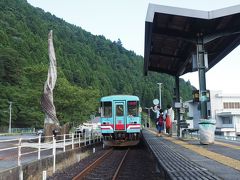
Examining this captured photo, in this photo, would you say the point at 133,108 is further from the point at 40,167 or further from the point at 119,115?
the point at 40,167

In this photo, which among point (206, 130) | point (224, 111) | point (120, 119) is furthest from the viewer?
point (224, 111)

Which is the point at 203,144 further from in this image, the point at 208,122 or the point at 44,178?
the point at 44,178

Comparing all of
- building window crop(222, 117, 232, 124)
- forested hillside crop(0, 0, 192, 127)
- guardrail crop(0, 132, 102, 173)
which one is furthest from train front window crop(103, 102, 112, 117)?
building window crop(222, 117, 232, 124)

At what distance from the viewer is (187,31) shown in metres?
18.4

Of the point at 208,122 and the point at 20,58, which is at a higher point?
the point at 20,58

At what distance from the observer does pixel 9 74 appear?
84688 mm

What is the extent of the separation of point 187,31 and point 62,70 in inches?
3016

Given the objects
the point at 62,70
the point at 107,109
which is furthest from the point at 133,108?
the point at 62,70

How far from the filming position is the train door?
73.5 feet

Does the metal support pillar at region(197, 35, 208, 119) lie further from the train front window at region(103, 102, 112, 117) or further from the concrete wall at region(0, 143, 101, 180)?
the train front window at region(103, 102, 112, 117)

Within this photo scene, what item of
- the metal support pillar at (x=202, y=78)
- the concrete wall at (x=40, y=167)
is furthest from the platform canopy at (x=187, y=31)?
the concrete wall at (x=40, y=167)

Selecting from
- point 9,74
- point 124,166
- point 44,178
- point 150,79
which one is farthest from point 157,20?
point 150,79

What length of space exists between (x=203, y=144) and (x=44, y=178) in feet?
27.6

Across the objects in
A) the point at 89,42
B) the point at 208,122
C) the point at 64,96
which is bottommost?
the point at 208,122
